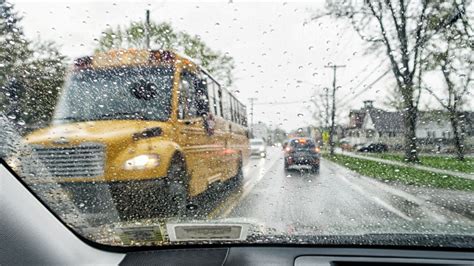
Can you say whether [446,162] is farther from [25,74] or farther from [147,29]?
[25,74]

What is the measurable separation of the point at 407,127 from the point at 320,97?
975mm

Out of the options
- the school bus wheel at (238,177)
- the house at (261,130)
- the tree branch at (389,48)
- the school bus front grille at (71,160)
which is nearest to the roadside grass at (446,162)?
the tree branch at (389,48)

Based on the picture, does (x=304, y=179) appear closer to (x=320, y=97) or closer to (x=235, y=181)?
(x=235, y=181)

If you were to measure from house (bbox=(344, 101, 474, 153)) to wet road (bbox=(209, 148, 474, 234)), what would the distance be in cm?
57

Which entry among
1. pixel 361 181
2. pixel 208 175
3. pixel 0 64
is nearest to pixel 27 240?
pixel 0 64

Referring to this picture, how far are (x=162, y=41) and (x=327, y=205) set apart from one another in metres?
2.29

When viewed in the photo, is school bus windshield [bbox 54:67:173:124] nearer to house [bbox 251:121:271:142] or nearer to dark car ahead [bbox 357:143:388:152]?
house [bbox 251:121:271:142]

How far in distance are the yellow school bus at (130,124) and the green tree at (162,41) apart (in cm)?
7

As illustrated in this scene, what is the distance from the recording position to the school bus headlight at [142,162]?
11.8 ft

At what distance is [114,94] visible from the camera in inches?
138

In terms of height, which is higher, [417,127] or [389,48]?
[389,48]

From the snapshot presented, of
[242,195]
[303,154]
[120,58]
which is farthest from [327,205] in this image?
[120,58]

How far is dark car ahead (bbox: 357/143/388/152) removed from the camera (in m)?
4.21

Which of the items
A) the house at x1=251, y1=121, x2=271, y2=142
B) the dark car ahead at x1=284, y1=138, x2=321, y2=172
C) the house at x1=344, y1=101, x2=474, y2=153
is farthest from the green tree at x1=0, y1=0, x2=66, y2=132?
the house at x1=344, y1=101, x2=474, y2=153
